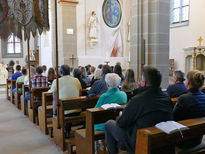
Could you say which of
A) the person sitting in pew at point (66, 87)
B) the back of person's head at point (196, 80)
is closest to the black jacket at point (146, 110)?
the back of person's head at point (196, 80)

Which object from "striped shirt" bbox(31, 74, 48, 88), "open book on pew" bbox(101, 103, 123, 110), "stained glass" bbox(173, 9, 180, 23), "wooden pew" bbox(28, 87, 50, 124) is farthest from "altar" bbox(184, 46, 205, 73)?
"open book on pew" bbox(101, 103, 123, 110)

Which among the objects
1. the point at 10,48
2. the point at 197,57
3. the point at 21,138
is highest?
the point at 10,48

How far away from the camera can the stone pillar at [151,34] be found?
608 centimetres

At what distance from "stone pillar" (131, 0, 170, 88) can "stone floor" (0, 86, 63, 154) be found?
11.0 ft

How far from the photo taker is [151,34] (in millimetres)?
6211

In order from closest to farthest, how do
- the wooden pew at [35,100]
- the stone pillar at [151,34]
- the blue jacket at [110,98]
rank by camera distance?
the blue jacket at [110,98]
the wooden pew at [35,100]
the stone pillar at [151,34]

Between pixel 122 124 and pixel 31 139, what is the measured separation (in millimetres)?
2440

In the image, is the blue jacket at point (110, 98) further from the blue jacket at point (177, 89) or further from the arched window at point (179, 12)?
the arched window at point (179, 12)

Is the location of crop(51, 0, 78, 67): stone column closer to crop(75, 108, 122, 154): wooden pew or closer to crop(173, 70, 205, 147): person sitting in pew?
crop(75, 108, 122, 154): wooden pew

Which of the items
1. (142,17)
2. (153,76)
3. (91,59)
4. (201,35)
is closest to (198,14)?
(201,35)

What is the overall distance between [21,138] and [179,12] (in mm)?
13993

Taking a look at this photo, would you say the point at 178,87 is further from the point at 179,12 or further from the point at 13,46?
the point at 13,46

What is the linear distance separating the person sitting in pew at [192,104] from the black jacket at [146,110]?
0.44 meters

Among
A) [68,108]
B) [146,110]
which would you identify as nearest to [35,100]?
[68,108]
